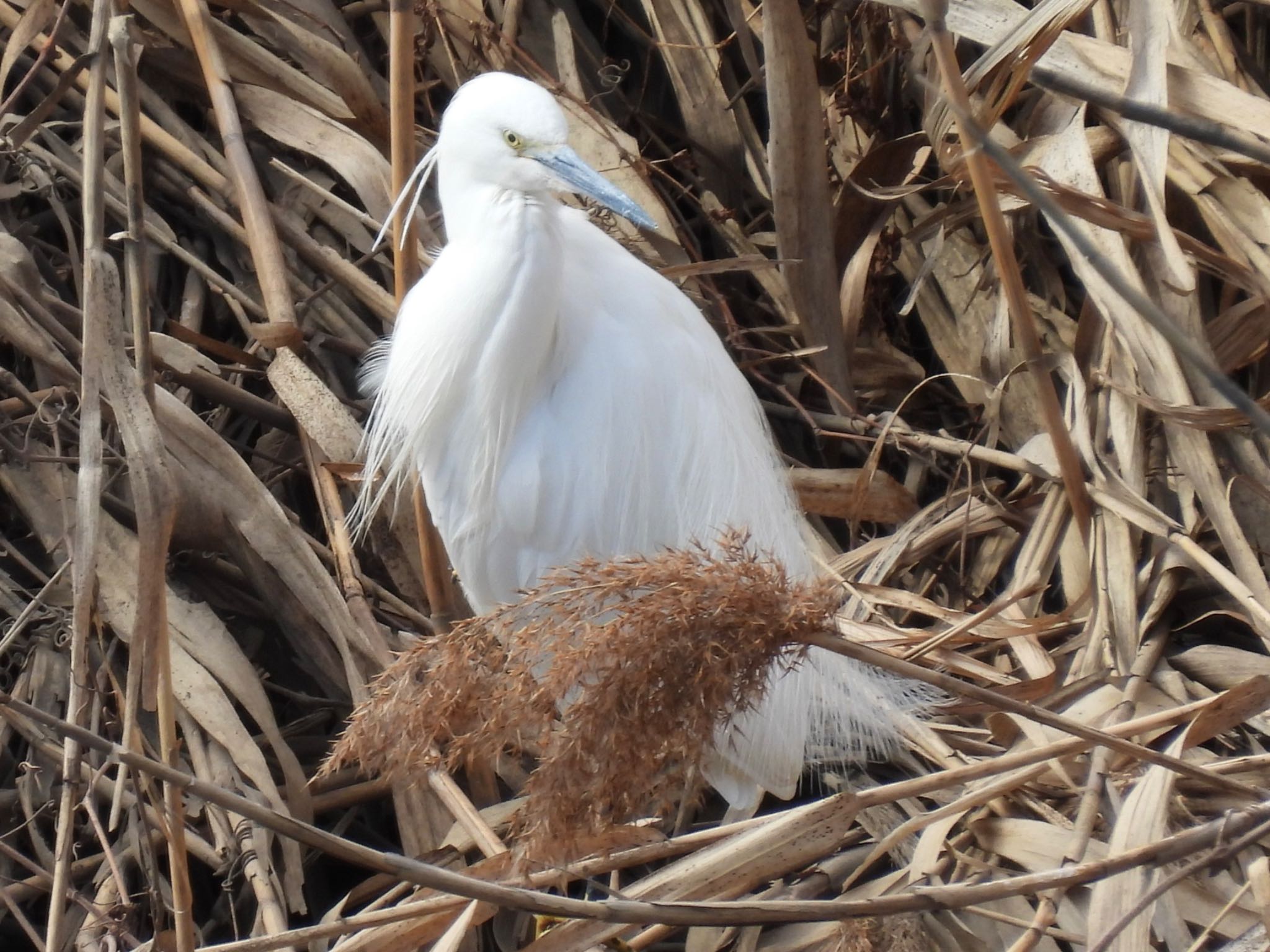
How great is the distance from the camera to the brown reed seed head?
0.68m

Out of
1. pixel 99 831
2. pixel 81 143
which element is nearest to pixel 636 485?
pixel 99 831

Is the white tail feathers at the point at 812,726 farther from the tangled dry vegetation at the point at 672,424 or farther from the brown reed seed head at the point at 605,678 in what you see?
the brown reed seed head at the point at 605,678

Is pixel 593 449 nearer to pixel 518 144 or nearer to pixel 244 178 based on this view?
pixel 518 144

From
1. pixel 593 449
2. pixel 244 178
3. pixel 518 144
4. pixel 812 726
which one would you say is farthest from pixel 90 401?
pixel 812 726

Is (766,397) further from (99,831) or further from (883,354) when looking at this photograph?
(99,831)

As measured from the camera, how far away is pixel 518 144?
1.20 meters

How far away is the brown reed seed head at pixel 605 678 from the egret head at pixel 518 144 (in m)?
0.48

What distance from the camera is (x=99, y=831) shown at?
112cm

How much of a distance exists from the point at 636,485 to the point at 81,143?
2.86ft

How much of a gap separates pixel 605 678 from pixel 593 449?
2.45 ft

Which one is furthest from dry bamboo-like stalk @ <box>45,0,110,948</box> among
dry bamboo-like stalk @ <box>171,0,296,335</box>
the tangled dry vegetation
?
dry bamboo-like stalk @ <box>171,0,296,335</box>

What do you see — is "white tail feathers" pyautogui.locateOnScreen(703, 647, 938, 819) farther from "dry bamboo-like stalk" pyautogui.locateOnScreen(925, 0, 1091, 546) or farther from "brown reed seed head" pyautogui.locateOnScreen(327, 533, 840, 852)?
"brown reed seed head" pyautogui.locateOnScreen(327, 533, 840, 852)

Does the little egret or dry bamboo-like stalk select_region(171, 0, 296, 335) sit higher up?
dry bamboo-like stalk select_region(171, 0, 296, 335)

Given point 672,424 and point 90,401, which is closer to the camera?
point 90,401
